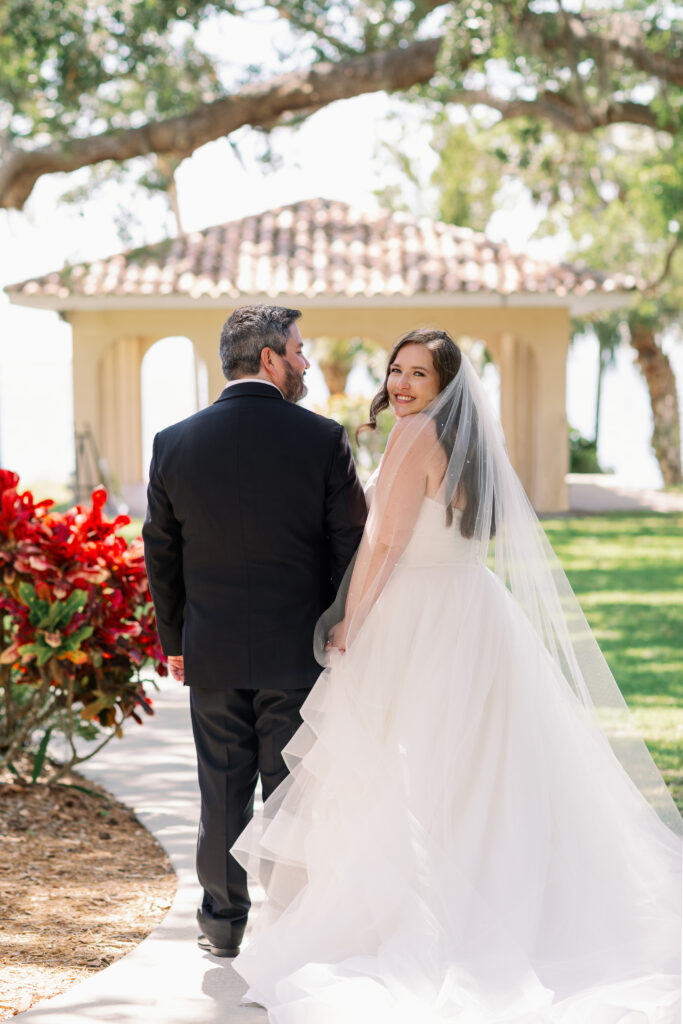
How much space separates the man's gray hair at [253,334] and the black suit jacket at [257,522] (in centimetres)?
8

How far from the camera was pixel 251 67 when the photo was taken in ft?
47.8

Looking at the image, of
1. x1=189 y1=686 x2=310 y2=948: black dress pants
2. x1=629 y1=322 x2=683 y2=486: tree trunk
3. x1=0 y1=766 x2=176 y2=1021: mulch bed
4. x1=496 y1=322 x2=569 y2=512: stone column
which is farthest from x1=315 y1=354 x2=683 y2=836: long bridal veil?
x1=629 y1=322 x2=683 y2=486: tree trunk

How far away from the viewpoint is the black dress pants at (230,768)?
3.79 m

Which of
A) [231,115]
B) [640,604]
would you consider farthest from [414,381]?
[231,115]

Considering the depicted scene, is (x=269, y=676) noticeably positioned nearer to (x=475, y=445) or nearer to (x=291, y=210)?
(x=475, y=445)

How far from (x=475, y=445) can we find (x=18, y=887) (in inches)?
96.0

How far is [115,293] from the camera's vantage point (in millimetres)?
19219

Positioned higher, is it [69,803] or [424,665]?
[424,665]

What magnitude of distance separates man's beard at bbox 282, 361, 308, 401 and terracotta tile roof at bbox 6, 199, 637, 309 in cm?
1460

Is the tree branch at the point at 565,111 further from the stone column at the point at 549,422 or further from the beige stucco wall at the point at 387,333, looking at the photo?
the stone column at the point at 549,422

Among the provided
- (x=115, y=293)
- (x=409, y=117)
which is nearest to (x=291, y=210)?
(x=409, y=117)

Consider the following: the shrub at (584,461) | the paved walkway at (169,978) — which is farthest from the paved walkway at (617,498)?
the paved walkway at (169,978)

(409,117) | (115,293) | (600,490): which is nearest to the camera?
(115,293)

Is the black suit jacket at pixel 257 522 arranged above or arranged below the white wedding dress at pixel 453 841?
above
